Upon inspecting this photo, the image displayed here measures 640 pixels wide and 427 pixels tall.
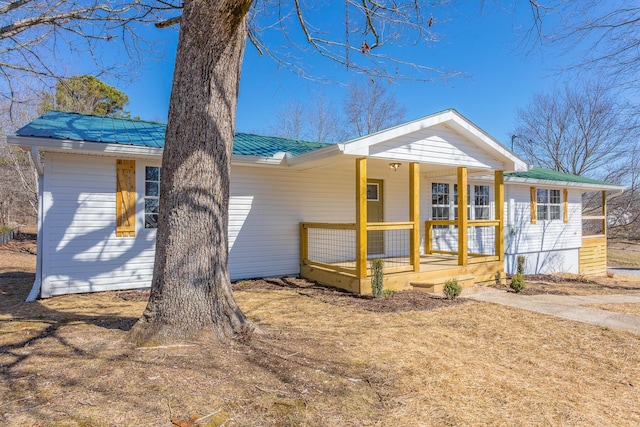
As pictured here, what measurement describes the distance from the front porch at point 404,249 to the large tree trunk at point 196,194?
11.0 ft

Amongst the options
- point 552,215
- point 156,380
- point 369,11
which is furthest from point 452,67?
point 552,215

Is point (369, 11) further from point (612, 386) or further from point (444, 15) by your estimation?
point (612, 386)

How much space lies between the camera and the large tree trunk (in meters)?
3.45

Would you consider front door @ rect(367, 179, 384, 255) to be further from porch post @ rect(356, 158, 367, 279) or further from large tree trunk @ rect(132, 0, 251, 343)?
large tree trunk @ rect(132, 0, 251, 343)

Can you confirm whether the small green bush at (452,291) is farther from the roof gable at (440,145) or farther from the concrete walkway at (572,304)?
the roof gable at (440,145)

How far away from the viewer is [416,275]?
727cm

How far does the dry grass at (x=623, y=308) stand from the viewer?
581 centimetres

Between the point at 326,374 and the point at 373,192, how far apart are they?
712 cm

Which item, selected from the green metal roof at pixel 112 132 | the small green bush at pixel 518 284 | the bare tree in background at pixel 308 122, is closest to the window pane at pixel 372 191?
the green metal roof at pixel 112 132

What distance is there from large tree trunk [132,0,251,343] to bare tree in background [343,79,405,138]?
2080cm

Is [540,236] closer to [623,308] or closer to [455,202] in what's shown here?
[455,202]

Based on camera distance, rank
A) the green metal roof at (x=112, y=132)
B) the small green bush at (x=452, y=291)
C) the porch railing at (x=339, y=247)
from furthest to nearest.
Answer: the porch railing at (x=339, y=247)
the small green bush at (x=452, y=291)
the green metal roof at (x=112, y=132)

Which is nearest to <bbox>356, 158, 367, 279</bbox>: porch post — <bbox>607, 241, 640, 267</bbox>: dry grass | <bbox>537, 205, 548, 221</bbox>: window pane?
<bbox>537, 205, 548, 221</bbox>: window pane

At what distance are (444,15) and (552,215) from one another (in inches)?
421
